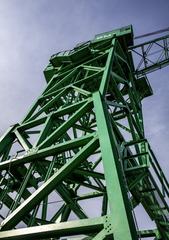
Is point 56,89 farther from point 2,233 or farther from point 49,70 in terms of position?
point 2,233

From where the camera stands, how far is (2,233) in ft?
15.5

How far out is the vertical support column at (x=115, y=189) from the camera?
376 centimetres

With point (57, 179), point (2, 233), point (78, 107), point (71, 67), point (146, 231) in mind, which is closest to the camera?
point (2, 233)

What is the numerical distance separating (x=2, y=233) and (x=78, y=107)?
333 cm

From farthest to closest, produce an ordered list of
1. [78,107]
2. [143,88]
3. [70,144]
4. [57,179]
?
1. [143,88]
2. [78,107]
3. [70,144]
4. [57,179]

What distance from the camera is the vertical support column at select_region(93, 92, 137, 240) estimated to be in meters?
3.76

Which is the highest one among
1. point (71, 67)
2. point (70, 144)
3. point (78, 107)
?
point (71, 67)

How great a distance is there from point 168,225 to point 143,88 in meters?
7.26

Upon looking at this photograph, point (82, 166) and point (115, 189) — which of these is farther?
point (82, 166)

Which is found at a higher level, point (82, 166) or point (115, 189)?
point (82, 166)

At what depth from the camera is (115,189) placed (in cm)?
426

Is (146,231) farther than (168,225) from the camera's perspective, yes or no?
Yes

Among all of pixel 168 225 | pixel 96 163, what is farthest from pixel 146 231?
pixel 96 163

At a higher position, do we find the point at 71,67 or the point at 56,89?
the point at 71,67
